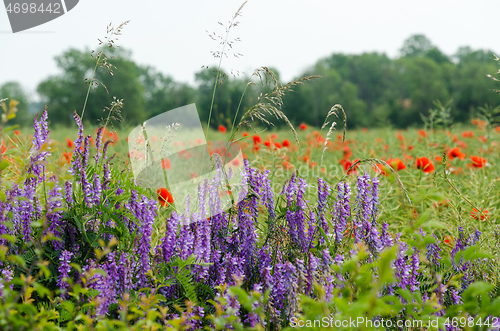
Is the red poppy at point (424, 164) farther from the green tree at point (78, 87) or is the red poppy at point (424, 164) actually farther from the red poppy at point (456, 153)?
the green tree at point (78, 87)

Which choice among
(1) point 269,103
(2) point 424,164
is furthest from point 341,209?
(2) point 424,164

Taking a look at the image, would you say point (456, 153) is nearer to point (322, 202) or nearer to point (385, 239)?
point (385, 239)

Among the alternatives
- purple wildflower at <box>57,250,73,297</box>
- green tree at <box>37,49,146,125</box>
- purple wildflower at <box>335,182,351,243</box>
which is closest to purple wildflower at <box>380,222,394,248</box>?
purple wildflower at <box>335,182,351,243</box>

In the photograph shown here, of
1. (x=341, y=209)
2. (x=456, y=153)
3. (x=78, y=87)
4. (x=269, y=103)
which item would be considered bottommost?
(x=456, y=153)

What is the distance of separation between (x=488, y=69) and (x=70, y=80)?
45.8m

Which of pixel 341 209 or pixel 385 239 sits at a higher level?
pixel 341 209

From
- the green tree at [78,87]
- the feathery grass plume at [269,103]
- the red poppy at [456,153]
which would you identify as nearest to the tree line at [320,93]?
the green tree at [78,87]

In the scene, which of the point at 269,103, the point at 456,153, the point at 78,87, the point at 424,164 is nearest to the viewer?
the point at 269,103

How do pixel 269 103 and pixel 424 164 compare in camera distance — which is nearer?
pixel 269 103

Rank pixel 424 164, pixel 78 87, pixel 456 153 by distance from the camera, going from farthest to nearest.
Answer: pixel 78 87, pixel 456 153, pixel 424 164

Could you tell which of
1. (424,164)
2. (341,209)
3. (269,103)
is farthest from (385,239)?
(424,164)

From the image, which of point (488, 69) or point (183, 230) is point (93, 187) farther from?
point (488, 69)

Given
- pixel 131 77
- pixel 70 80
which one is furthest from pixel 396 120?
pixel 70 80

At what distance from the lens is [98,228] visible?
165 centimetres
